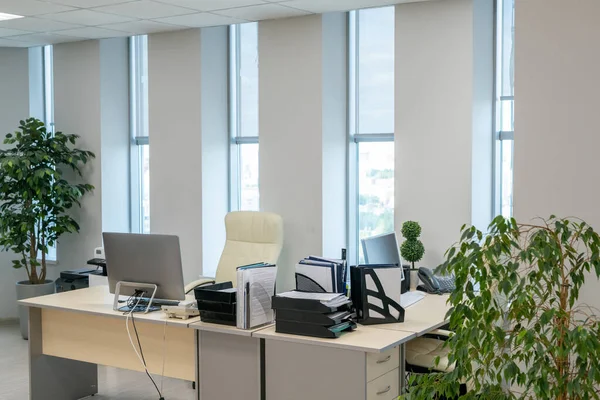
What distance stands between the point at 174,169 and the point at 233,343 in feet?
10.4

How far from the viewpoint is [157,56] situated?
661cm

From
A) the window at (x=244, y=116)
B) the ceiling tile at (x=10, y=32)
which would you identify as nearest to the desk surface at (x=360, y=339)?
the window at (x=244, y=116)

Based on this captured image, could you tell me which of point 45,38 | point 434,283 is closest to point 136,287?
point 434,283

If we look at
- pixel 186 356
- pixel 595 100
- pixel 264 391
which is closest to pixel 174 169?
pixel 186 356

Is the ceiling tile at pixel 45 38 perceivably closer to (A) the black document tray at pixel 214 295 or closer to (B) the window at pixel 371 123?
(B) the window at pixel 371 123

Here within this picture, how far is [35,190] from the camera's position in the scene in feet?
21.6

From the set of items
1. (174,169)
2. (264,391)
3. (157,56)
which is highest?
(157,56)

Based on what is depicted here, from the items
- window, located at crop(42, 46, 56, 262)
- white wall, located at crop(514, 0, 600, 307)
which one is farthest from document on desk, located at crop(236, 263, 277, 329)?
window, located at crop(42, 46, 56, 262)

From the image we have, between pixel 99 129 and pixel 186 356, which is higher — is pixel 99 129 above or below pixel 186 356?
above

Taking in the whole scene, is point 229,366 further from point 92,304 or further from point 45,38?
point 45,38

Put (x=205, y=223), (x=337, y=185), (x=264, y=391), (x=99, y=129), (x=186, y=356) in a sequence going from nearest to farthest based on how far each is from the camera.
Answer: (x=264, y=391), (x=186, y=356), (x=337, y=185), (x=205, y=223), (x=99, y=129)

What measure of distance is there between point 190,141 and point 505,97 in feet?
9.07

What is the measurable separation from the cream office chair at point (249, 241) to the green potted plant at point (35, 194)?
2.01 metres

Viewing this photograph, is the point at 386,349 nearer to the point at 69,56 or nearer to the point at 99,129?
the point at 99,129
